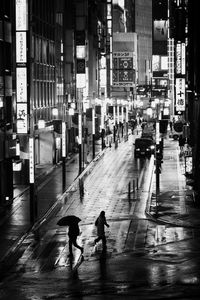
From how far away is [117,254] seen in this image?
30844 millimetres

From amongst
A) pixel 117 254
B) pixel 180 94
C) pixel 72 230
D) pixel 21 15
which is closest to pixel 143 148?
pixel 180 94

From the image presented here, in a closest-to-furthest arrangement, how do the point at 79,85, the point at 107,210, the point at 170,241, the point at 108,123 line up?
the point at 170,241 → the point at 107,210 → the point at 79,85 → the point at 108,123

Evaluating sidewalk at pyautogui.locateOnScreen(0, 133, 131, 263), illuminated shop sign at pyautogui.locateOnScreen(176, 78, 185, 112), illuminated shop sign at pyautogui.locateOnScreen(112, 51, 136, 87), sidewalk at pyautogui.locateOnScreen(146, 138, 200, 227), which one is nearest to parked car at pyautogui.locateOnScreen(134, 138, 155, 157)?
illuminated shop sign at pyautogui.locateOnScreen(176, 78, 185, 112)

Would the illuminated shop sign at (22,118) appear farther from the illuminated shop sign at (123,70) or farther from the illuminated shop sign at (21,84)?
the illuminated shop sign at (123,70)

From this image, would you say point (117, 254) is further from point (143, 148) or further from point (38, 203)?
point (143, 148)

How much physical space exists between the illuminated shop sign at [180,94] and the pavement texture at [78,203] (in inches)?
387

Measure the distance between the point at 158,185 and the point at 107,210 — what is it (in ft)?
27.4

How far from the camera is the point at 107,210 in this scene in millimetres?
42938

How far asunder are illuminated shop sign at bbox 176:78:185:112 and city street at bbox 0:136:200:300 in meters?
22.6

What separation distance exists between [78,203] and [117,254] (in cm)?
1494

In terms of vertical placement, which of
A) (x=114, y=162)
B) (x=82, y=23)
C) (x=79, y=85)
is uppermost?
(x=82, y=23)

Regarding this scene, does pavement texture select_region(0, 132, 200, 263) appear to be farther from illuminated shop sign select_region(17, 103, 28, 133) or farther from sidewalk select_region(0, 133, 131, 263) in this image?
illuminated shop sign select_region(17, 103, 28, 133)

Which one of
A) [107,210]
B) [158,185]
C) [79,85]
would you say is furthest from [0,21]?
[79,85]

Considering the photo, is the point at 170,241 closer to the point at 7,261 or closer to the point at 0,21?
the point at 7,261
